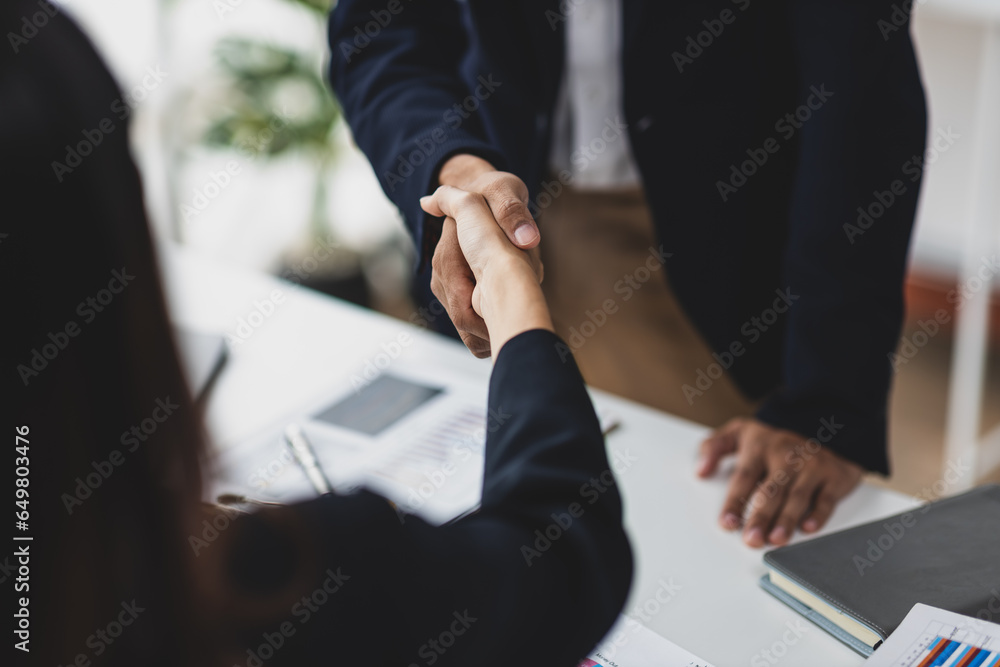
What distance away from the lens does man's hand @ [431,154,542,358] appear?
0.87 metres

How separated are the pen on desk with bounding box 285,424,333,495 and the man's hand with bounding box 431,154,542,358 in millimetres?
279

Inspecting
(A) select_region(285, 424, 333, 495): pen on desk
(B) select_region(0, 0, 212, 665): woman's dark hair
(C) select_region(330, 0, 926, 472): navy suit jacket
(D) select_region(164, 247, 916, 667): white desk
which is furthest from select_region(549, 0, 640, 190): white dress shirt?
(B) select_region(0, 0, 212, 665): woman's dark hair

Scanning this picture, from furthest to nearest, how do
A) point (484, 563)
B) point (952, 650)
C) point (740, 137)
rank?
point (740, 137) < point (952, 650) < point (484, 563)

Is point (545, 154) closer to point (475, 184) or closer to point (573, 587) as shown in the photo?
point (475, 184)

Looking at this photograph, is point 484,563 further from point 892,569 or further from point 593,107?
point 593,107

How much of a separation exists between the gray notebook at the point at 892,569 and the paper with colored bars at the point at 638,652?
129mm

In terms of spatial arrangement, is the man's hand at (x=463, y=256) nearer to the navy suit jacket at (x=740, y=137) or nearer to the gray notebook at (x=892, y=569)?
the navy suit jacket at (x=740, y=137)

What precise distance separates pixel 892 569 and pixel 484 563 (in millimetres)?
465

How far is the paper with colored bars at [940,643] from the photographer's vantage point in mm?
699

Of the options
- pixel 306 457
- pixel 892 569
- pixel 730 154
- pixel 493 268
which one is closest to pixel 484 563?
pixel 493 268

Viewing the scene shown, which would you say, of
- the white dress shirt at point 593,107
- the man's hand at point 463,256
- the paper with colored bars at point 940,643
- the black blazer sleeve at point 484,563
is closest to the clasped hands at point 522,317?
the man's hand at point 463,256

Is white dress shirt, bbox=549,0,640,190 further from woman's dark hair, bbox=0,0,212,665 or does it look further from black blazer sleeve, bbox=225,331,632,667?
woman's dark hair, bbox=0,0,212,665

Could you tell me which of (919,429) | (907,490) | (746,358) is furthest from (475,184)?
(919,429)

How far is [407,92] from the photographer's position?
3.83ft
